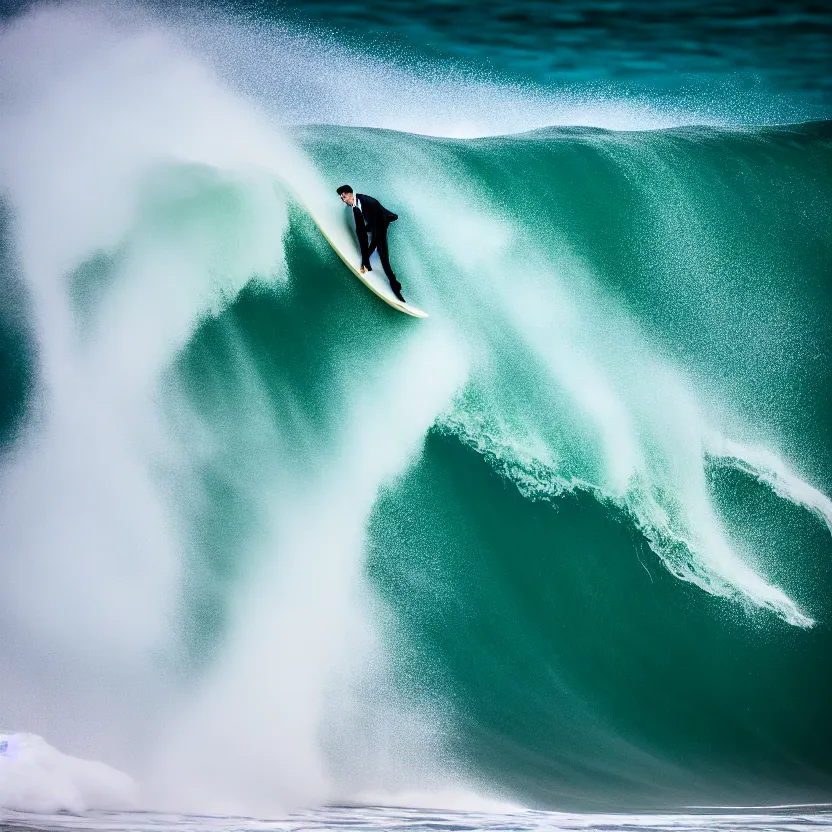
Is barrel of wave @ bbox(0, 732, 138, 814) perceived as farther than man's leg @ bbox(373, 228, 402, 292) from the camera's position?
No

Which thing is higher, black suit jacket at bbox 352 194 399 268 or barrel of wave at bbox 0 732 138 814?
black suit jacket at bbox 352 194 399 268

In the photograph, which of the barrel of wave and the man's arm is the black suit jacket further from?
the barrel of wave

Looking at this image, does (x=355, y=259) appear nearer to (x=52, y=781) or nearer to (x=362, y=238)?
(x=362, y=238)

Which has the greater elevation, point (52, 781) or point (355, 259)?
point (355, 259)

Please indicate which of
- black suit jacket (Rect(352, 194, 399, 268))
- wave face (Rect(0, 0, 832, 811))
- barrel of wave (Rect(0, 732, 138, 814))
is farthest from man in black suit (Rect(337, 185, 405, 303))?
barrel of wave (Rect(0, 732, 138, 814))

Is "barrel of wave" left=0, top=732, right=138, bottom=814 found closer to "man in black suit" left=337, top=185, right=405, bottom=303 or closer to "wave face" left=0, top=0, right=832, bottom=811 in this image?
"wave face" left=0, top=0, right=832, bottom=811

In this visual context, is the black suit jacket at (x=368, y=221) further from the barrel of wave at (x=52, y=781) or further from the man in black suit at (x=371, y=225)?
the barrel of wave at (x=52, y=781)

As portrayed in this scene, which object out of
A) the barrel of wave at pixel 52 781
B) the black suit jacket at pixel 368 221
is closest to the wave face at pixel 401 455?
the barrel of wave at pixel 52 781

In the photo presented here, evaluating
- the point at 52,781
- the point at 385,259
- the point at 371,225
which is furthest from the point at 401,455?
the point at 52,781
